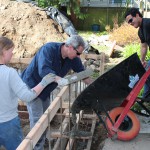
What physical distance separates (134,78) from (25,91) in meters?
1.94

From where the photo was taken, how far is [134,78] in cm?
433

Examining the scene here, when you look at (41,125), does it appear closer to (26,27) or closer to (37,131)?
(37,131)

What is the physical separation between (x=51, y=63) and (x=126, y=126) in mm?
1468

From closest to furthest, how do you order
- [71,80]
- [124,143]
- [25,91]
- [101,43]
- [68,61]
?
1. [25,91]
2. [71,80]
3. [68,61]
4. [124,143]
5. [101,43]

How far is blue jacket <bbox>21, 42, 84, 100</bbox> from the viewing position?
354cm

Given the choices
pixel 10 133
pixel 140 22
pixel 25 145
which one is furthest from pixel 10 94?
pixel 140 22

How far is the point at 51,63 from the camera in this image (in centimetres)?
362

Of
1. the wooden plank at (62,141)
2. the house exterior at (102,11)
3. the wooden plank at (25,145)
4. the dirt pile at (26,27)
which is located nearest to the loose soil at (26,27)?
the dirt pile at (26,27)

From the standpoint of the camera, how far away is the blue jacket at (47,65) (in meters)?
3.54

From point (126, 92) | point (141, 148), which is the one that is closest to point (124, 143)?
point (141, 148)

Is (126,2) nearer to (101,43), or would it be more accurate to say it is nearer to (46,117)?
(101,43)

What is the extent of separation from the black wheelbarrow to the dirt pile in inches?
230

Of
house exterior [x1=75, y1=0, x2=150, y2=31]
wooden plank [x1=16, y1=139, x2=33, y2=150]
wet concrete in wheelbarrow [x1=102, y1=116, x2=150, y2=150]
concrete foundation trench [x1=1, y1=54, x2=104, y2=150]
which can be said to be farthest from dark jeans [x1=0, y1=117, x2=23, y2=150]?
house exterior [x1=75, y1=0, x2=150, y2=31]

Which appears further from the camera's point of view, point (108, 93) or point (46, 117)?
point (108, 93)
